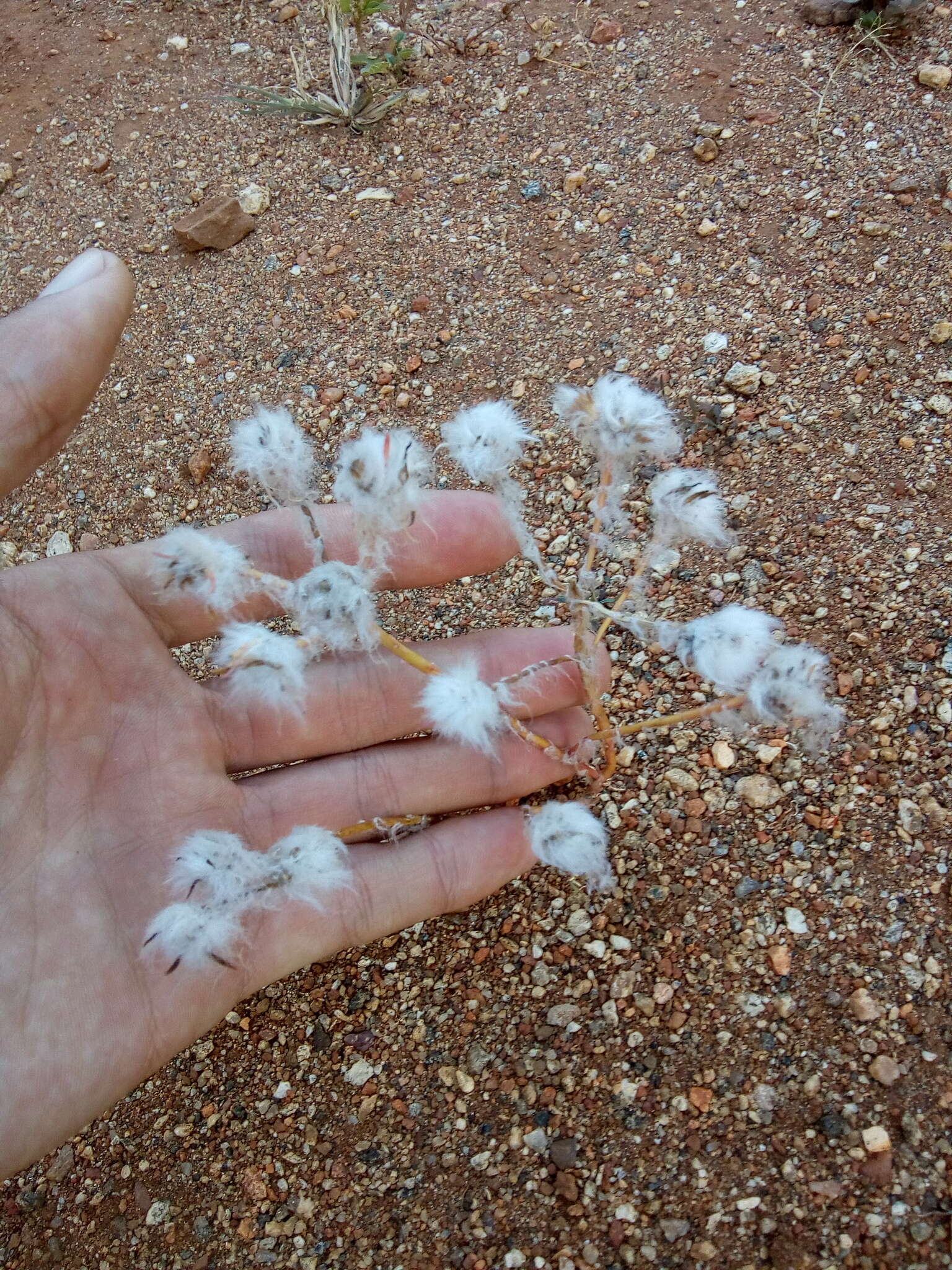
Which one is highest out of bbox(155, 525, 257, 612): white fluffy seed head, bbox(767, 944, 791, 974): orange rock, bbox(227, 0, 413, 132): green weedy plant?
bbox(227, 0, 413, 132): green weedy plant

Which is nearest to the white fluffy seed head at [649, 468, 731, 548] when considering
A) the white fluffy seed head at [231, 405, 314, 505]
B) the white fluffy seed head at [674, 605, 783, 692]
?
the white fluffy seed head at [674, 605, 783, 692]

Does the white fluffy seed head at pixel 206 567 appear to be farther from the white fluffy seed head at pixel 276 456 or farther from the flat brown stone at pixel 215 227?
the flat brown stone at pixel 215 227

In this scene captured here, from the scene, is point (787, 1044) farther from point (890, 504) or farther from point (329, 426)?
point (329, 426)

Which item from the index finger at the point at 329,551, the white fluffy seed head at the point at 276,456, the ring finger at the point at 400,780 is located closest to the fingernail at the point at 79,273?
the white fluffy seed head at the point at 276,456

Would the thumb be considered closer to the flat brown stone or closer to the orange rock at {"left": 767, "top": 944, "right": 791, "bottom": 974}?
the flat brown stone

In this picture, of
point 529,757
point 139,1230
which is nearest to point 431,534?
point 529,757

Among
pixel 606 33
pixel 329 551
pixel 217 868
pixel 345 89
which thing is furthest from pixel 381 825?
pixel 606 33

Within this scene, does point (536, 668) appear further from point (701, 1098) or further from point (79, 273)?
point (79, 273)
